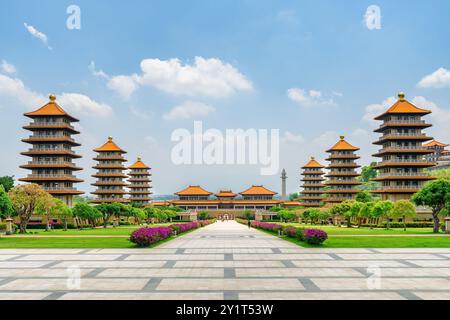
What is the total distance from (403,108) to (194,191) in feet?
206

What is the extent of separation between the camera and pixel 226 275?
17406 millimetres

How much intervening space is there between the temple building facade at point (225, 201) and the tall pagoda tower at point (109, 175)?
2298 cm

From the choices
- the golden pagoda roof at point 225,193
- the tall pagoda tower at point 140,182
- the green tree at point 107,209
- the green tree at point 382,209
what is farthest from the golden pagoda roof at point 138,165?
the green tree at point 382,209

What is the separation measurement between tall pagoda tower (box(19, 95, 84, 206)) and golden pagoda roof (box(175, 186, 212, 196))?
4532cm

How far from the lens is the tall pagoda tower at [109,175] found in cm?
9794

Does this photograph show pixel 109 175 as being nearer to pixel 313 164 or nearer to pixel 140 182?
pixel 140 182

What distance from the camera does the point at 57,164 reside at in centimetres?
7650

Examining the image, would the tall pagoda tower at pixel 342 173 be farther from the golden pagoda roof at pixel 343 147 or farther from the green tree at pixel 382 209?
the green tree at pixel 382 209

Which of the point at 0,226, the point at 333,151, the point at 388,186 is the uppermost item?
the point at 333,151

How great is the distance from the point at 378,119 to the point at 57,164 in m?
57.2

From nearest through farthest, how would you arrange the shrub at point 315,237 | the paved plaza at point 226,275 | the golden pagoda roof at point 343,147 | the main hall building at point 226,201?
the paved plaza at point 226,275, the shrub at point 315,237, the golden pagoda roof at point 343,147, the main hall building at point 226,201

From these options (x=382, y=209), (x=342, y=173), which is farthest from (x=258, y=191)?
(x=382, y=209)
